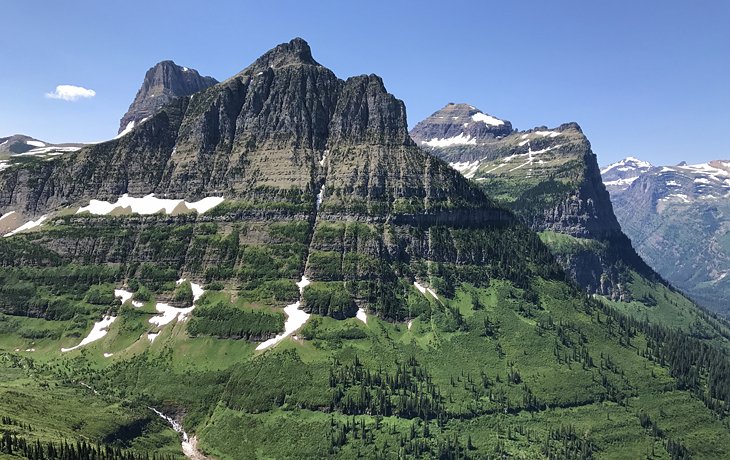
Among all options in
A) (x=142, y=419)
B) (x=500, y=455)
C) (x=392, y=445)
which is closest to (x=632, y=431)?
(x=500, y=455)

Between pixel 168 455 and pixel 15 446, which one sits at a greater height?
pixel 15 446

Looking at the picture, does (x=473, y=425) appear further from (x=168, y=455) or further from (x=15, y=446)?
(x=15, y=446)

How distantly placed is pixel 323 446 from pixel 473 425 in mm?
54266

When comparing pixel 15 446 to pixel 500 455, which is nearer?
pixel 15 446

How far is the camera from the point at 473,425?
196 m

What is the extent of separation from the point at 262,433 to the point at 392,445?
148ft

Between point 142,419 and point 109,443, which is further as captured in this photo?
point 142,419

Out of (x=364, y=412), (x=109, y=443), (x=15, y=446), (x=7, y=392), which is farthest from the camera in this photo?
(x=364, y=412)

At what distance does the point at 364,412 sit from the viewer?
198m

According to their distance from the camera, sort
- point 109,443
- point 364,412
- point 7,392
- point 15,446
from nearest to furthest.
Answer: point 15,446, point 109,443, point 7,392, point 364,412

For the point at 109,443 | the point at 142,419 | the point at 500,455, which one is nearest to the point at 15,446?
the point at 109,443

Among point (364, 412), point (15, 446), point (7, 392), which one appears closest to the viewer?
point (15, 446)

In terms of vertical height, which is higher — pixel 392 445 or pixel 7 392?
pixel 7 392

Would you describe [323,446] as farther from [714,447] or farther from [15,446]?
[714,447]
